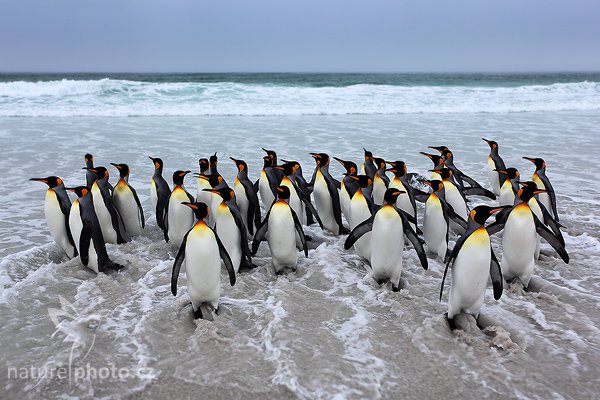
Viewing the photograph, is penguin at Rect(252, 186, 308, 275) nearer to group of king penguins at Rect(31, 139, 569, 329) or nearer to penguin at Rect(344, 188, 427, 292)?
group of king penguins at Rect(31, 139, 569, 329)

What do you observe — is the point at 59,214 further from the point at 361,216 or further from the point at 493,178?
the point at 493,178

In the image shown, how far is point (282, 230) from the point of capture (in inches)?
167

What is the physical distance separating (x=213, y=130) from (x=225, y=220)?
1011 centimetres

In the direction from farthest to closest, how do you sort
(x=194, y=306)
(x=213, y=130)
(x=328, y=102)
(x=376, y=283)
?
(x=328, y=102), (x=213, y=130), (x=376, y=283), (x=194, y=306)

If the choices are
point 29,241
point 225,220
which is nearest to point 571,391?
point 225,220

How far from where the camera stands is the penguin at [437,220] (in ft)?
14.9

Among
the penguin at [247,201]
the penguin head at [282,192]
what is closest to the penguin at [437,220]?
the penguin head at [282,192]

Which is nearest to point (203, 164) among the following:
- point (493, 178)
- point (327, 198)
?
point (327, 198)

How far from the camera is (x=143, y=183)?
748cm

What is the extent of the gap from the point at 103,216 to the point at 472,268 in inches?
134

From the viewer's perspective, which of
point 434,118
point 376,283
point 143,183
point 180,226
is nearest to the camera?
point 376,283

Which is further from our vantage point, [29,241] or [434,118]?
[434,118]

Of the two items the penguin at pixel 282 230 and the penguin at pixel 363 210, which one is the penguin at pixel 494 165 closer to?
the penguin at pixel 363 210

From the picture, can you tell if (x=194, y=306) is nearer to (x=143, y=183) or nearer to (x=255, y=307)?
(x=255, y=307)
